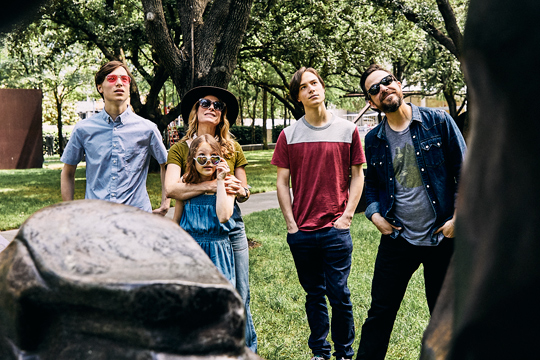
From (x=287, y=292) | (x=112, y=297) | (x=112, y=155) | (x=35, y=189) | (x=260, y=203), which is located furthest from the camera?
(x=35, y=189)

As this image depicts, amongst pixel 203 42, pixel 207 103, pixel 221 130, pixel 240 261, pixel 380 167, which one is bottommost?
pixel 240 261

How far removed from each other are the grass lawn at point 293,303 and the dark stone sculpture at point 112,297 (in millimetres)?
4041

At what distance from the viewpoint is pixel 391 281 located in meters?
3.80

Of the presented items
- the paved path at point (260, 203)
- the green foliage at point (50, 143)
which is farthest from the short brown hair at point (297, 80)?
the green foliage at point (50, 143)

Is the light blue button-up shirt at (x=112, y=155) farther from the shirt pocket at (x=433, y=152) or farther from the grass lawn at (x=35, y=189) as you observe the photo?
the grass lawn at (x=35, y=189)

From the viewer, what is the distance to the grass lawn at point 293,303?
187 inches

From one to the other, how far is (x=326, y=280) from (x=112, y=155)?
1.90 m

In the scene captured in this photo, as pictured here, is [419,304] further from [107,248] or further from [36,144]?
[36,144]

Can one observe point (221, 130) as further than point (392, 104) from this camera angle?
Yes

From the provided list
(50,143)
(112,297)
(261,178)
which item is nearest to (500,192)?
(112,297)

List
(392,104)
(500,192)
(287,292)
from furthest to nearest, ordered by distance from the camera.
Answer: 1. (287,292)
2. (392,104)
3. (500,192)

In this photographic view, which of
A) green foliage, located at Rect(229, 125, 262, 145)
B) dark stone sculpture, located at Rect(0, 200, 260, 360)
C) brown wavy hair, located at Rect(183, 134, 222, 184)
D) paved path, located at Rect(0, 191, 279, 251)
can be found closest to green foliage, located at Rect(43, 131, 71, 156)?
green foliage, located at Rect(229, 125, 262, 145)

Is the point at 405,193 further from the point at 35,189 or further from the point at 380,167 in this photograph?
the point at 35,189

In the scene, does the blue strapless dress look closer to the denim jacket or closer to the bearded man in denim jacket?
the bearded man in denim jacket
